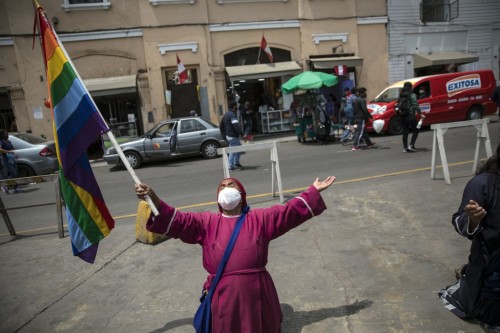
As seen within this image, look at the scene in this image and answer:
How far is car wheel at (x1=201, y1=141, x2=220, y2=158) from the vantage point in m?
13.0

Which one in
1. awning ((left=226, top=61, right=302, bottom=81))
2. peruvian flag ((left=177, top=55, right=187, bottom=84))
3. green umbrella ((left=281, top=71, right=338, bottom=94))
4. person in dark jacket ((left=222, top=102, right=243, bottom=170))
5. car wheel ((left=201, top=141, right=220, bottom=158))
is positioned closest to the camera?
person in dark jacket ((left=222, top=102, right=243, bottom=170))

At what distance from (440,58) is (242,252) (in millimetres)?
20380

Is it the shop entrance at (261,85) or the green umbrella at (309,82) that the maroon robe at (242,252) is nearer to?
the green umbrella at (309,82)

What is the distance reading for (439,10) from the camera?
20734 millimetres

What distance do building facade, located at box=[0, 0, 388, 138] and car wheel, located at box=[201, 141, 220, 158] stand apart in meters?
4.53

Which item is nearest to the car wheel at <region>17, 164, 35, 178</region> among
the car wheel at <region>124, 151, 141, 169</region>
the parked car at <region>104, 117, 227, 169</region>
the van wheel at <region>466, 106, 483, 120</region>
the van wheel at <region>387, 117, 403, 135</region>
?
the parked car at <region>104, 117, 227, 169</region>

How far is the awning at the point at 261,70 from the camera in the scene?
17062mm

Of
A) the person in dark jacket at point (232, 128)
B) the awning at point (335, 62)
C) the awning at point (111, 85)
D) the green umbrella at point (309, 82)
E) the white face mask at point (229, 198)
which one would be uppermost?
the awning at point (335, 62)

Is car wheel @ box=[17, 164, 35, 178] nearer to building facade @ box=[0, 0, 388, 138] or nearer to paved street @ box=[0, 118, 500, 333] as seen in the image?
building facade @ box=[0, 0, 388, 138]

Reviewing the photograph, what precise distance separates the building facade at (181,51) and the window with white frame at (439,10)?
8.83 ft

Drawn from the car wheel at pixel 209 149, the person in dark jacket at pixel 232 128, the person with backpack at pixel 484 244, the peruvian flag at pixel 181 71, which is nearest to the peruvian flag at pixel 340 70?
the peruvian flag at pixel 181 71

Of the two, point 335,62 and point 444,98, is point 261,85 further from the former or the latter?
point 444,98

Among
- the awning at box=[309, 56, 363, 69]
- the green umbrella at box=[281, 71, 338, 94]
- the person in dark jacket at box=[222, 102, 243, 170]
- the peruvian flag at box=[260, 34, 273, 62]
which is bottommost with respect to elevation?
the person in dark jacket at box=[222, 102, 243, 170]

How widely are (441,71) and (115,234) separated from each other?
2029cm
